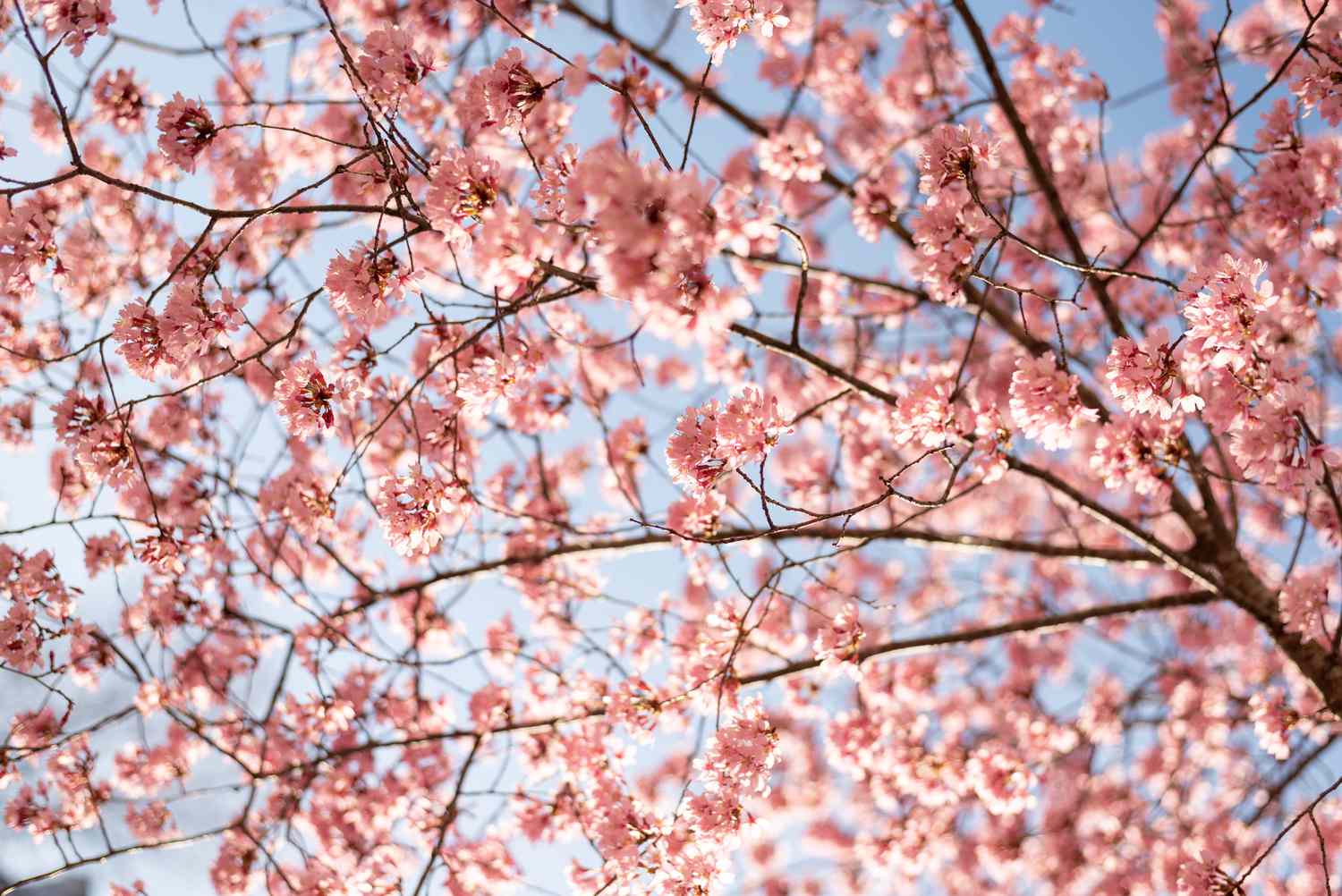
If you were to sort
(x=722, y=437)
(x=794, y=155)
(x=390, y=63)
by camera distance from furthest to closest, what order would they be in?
1. (x=794, y=155)
2. (x=390, y=63)
3. (x=722, y=437)

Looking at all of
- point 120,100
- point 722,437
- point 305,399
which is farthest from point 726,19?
point 120,100

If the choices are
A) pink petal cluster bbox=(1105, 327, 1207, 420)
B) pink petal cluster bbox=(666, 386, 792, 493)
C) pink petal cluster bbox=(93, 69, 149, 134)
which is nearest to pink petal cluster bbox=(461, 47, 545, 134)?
pink petal cluster bbox=(666, 386, 792, 493)

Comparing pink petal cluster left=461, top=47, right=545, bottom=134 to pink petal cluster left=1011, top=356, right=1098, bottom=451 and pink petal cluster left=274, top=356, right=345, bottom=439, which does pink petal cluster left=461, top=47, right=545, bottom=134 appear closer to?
pink petal cluster left=274, top=356, right=345, bottom=439

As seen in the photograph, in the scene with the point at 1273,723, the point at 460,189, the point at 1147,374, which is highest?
the point at 460,189

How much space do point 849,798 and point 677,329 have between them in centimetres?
721

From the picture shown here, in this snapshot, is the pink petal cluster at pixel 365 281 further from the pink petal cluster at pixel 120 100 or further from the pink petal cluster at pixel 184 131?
the pink petal cluster at pixel 120 100

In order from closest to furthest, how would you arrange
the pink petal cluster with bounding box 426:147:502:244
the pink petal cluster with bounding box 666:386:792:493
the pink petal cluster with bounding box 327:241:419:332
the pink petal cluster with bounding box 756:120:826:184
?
the pink petal cluster with bounding box 426:147:502:244
the pink petal cluster with bounding box 666:386:792:493
the pink petal cluster with bounding box 327:241:419:332
the pink petal cluster with bounding box 756:120:826:184

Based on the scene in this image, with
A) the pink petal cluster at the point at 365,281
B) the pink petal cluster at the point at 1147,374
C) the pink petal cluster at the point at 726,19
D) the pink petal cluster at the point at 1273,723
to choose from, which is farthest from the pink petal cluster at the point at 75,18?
the pink petal cluster at the point at 1273,723

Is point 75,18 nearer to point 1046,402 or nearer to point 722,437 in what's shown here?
point 722,437

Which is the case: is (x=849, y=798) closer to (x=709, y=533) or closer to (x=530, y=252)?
(x=709, y=533)

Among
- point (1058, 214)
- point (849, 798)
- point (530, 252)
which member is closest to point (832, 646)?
point (530, 252)

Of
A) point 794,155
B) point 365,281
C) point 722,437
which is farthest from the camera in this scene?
point 794,155

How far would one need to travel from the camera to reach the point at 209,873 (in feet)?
11.8

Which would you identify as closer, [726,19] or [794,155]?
[726,19]
